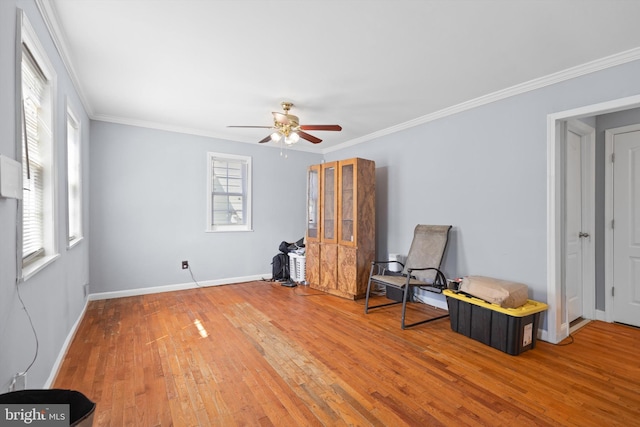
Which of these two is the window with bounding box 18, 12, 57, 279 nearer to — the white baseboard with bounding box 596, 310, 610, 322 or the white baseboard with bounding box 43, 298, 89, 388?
the white baseboard with bounding box 43, 298, 89, 388

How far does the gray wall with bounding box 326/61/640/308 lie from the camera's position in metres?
2.85

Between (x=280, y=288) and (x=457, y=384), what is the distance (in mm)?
3108

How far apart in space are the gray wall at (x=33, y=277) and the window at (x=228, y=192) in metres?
1.99

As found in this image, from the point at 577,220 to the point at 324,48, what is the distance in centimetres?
321

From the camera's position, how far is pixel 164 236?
450cm

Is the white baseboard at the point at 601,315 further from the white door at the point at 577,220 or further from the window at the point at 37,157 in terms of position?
the window at the point at 37,157

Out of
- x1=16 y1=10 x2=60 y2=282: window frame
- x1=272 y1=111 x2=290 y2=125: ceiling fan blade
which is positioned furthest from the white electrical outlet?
x1=272 y1=111 x2=290 y2=125: ceiling fan blade

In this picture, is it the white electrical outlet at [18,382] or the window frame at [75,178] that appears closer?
the white electrical outlet at [18,382]

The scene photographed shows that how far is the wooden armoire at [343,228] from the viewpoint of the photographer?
4.23 m

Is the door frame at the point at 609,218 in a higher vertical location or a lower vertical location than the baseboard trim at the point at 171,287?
higher

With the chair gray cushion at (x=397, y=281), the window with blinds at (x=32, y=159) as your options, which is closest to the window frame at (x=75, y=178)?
the window with blinds at (x=32, y=159)

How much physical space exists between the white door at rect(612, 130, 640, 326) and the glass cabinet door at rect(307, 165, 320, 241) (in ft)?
11.9

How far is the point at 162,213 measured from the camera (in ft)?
14.7

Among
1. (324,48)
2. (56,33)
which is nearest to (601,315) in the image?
(324,48)
